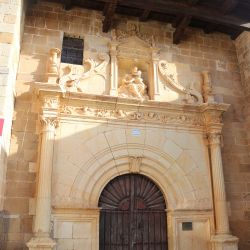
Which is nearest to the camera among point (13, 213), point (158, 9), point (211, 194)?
point (13, 213)

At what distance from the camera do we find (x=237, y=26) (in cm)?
644

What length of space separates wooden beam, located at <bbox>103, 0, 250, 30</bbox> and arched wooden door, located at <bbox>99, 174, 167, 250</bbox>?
3172 millimetres

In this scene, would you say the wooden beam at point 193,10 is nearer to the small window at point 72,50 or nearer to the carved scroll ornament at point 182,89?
the carved scroll ornament at point 182,89

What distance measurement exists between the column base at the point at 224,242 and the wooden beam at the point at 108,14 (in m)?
4.33

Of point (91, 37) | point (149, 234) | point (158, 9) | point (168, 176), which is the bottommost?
point (149, 234)

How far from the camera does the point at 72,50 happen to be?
6.21 m

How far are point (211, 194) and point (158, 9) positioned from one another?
357cm

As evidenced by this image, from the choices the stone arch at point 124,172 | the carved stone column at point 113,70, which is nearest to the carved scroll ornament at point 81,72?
the carved stone column at point 113,70

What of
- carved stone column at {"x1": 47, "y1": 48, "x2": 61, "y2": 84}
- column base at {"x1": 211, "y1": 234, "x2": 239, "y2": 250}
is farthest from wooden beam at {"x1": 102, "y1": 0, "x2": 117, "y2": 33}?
column base at {"x1": 211, "y1": 234, "x2": 239, "y2": 250}

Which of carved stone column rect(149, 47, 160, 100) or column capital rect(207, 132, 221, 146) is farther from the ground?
carved stone column rect(149, 47, 160, 100)

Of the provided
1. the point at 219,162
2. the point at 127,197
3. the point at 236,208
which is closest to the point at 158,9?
the point at 219,162

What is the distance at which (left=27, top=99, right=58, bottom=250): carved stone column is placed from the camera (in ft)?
14.9

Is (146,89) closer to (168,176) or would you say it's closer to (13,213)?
(168,176)

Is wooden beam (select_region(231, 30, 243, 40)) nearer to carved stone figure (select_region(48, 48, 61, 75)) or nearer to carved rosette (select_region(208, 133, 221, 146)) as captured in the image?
carved rosette (select_region(208, 133, 221, 146))
